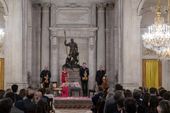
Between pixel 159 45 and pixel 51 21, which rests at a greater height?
pixel 51 21

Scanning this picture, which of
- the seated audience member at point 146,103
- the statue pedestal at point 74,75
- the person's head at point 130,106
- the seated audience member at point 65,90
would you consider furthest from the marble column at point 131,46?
the person's head at point 130,106

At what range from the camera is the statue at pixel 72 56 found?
89.8ft

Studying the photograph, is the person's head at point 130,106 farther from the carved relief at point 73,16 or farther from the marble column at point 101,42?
the carved relief at point 73,16

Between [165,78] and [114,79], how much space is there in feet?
9.76

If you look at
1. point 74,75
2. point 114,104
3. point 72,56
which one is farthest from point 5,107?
point 72,56

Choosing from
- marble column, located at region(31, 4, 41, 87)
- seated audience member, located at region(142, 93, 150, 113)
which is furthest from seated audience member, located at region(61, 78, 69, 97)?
seated audience member, located at region(142, 93, 150, 113)

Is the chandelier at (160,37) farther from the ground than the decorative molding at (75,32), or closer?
closer

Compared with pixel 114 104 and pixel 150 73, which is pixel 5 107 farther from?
pixel 150 73

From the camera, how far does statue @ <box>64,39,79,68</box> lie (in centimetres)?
2736

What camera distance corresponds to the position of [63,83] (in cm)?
2456

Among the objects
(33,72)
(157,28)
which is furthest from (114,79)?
(157,28)

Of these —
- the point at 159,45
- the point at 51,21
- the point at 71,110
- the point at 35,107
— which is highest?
the point at 51,21

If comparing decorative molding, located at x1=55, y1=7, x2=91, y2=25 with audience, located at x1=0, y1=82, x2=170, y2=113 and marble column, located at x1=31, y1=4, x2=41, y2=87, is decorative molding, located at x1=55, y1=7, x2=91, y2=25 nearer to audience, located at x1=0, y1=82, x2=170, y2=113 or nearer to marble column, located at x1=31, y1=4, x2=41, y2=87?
marble column, located at x1=31, y1=4, x2=41, y2=87

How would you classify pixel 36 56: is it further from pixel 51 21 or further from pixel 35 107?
pixel 35 107
